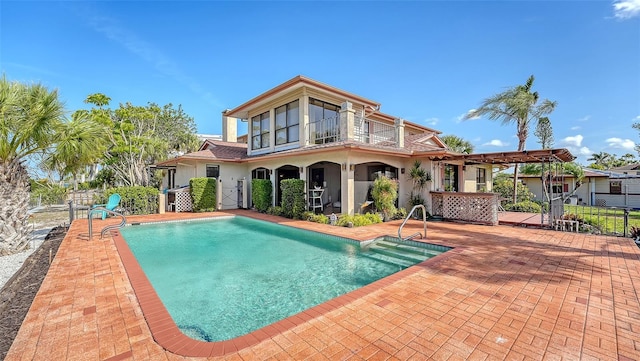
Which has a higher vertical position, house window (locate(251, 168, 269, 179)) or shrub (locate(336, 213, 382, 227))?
house window (locate(251, 168, 269, 179))

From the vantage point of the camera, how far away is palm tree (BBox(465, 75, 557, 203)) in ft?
70.7

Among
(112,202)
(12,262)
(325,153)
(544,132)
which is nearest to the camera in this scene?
(12,262)

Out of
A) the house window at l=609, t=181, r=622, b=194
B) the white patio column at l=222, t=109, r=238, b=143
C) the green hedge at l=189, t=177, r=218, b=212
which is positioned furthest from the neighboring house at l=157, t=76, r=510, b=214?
the house window at l=609, t=181, r=622, b=194

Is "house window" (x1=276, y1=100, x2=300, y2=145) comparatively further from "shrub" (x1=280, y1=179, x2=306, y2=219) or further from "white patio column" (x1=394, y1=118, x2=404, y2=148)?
"white patio column" (x1=394, y1=118, x2=404, y2=148)

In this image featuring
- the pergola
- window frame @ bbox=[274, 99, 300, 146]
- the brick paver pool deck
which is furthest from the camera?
window frame @ bbox=[274, 99, 300, 146]

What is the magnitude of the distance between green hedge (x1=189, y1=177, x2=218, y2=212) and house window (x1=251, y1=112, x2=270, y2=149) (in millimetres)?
3681

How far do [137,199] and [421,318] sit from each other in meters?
17.0

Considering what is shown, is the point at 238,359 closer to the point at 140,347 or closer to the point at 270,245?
the point at 140,347

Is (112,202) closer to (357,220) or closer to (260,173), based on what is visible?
(260,173)

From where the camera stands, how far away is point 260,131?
1820 centimetres

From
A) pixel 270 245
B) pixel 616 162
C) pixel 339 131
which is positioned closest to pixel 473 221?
pixel 339 131

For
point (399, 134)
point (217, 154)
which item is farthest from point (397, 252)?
point (217, 154)

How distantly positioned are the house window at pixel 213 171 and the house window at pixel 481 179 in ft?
58.2

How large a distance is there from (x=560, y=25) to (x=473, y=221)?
9922 mm
